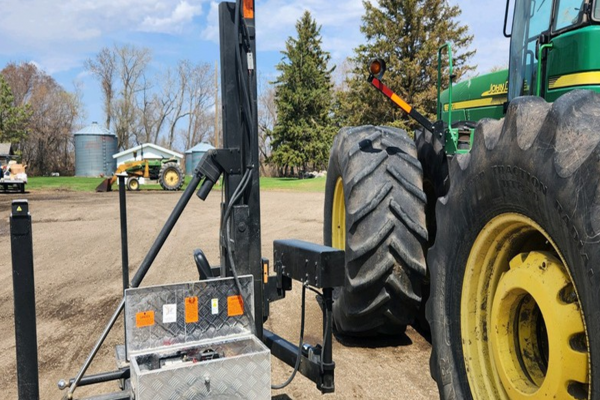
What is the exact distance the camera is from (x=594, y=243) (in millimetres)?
1680

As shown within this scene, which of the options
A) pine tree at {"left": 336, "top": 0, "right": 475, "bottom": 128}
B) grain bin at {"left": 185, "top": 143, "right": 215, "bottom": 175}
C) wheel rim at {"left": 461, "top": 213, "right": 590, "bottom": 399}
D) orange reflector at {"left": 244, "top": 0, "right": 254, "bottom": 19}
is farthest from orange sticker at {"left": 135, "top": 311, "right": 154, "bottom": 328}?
grain bin at {"left": 185, "top": 143, "right": 215, "bottom": 175}

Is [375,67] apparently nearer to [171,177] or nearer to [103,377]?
[103,377]

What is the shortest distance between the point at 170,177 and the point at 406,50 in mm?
17001

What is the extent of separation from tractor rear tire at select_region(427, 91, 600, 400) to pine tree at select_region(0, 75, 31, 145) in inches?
2146

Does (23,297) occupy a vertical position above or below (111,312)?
above

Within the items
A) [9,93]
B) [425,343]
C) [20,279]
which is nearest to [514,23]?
[425,343]

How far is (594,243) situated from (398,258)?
2088 mm

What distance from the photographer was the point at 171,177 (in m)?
28.5

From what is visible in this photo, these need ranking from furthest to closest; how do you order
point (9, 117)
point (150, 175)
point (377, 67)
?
point (9, 117)
point (150, 175)
point (377, 67)

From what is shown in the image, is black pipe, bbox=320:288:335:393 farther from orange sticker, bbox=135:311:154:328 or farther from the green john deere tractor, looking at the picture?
orange sticker, bbox=135:311:154:328

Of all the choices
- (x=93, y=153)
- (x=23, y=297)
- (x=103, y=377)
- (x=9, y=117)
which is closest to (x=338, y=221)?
(x=103, y=377)

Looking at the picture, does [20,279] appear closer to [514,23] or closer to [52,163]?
[514,23]

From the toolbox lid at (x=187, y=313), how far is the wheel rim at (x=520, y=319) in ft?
4.30

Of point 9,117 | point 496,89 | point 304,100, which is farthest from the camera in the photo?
point 9,117
